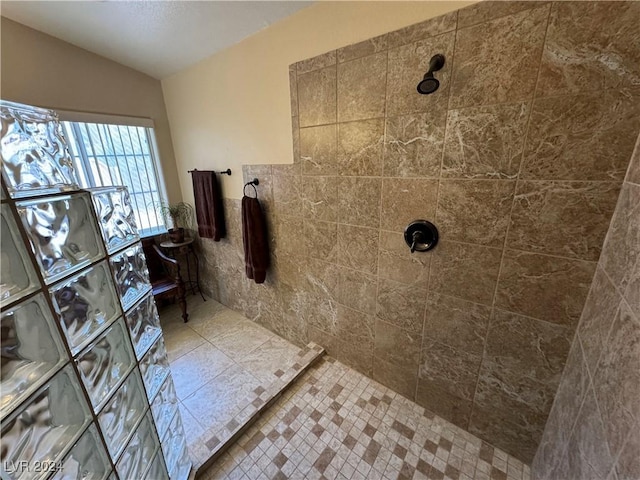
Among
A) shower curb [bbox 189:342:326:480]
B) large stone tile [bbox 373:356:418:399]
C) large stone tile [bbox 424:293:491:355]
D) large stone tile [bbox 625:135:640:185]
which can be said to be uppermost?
large stone tile [bbox 625:135:640:185]

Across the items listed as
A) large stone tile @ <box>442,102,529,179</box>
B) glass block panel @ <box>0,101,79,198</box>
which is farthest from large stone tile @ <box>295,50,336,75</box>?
glass block panel @ <box>0,101,79,198</box>

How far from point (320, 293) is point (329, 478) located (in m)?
0.97

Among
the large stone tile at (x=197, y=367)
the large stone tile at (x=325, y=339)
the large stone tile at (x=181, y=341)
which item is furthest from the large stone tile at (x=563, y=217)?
the large stone tile at (x=181, y=341)

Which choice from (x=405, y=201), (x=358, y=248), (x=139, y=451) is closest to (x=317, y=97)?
(x=405, y=201)

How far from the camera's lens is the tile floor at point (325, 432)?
1.22 m

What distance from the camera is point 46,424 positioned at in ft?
1.73

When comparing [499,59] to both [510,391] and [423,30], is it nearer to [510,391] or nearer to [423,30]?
[423,30]

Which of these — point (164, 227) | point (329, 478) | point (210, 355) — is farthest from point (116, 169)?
point (329, 478)

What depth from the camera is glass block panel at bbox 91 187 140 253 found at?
2.28ft

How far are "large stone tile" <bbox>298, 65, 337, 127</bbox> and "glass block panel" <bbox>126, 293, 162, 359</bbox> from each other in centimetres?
122

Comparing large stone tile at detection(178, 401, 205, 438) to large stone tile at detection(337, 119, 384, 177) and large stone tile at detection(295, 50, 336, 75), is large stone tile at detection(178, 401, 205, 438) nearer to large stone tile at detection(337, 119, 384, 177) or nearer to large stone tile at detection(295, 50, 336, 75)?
large stone tile at detection(337, 119, 384, 177)

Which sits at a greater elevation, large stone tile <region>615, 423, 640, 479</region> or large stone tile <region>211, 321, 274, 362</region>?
large stone tile <region>615, 423, 640, 479</region>

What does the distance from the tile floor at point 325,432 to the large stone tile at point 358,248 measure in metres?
0.81

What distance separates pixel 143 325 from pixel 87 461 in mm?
357
